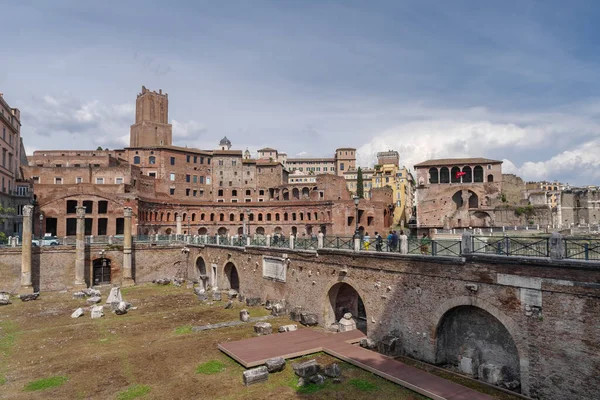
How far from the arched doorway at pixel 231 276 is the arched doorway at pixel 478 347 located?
66.3 feet

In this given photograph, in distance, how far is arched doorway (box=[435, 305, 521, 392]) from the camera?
13297 millimetres

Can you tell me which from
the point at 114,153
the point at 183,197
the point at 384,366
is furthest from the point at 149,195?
the point at 384,366

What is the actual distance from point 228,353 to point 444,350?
8679mm

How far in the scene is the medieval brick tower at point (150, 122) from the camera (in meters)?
71.8

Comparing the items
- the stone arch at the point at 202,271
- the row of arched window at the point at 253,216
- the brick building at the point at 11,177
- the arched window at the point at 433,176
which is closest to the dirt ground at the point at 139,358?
the stone arch at the point at 202,271

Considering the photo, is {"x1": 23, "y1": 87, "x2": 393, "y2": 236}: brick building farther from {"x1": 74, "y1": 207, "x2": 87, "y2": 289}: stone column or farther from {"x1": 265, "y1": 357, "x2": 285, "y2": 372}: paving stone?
{"x1": 265, "y1": 357, "x2": 285, "y2": 372}: paving stone

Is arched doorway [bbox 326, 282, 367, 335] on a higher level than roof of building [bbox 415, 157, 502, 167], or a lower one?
lower

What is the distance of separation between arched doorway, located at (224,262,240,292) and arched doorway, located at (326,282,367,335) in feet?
42.8

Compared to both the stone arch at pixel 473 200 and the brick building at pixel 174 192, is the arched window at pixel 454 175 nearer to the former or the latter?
the stone arch at pixel 473 200

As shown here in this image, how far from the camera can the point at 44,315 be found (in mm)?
25109

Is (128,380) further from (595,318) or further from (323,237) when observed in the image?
(595,318)

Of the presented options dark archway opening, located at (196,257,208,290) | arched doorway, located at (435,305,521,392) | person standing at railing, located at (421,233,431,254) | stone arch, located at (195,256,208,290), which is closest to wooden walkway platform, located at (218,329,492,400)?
arched doorway, located at (435,305,521,392)

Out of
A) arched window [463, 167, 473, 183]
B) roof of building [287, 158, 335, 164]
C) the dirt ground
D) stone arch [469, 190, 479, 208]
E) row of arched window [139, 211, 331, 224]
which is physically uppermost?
roof of building [287, 158, 335, 164]

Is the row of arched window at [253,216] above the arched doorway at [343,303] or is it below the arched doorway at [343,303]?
above
